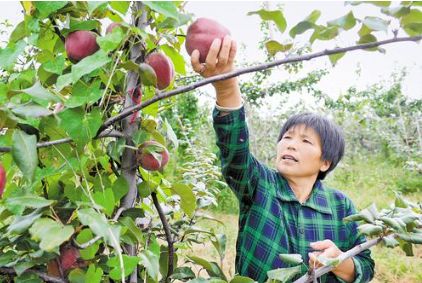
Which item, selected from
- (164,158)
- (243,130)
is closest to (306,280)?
(164,158)

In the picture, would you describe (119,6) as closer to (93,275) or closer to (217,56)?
(217,56)

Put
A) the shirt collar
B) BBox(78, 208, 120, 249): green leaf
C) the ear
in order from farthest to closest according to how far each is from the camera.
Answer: the ear
the shirt collar
BBox(78, 208, 120, 249): green leaf

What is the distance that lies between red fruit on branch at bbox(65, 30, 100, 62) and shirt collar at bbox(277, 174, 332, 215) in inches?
29.0

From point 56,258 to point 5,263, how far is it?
64mm

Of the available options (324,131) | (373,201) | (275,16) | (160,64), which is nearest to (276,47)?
(275,16)

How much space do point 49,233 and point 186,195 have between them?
299 mm

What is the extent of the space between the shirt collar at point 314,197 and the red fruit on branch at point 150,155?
25.0 inches

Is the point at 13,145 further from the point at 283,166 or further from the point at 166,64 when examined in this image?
the point at 283,166

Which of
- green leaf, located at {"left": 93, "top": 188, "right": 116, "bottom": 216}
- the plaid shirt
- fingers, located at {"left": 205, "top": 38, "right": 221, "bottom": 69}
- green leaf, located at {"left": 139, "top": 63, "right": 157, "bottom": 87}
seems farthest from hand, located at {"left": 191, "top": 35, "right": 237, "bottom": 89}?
the plaid shirt

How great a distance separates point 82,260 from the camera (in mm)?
626

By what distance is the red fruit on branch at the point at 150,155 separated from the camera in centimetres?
60

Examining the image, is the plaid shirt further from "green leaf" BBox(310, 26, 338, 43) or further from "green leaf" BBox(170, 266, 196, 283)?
"green leaf" BBox(310, 26, 338, 43)

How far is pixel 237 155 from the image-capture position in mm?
1018

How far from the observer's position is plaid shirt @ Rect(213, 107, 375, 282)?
1132mm
